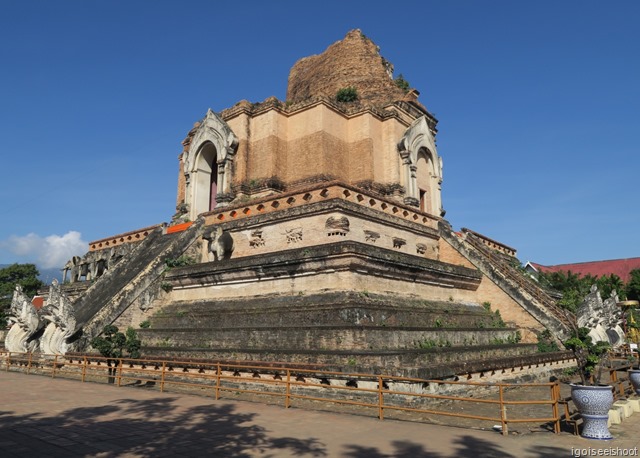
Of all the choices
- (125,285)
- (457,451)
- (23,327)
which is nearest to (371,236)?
(125,285)

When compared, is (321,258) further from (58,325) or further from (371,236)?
(58,325)

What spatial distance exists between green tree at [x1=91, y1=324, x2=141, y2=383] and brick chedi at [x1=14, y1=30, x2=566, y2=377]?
487 mm

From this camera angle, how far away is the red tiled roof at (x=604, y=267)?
44594mm

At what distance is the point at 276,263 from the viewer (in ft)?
45.4

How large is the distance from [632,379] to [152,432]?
32.1 ft

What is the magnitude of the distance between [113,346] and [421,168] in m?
14.9

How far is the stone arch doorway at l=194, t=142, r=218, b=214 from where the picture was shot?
2245cm

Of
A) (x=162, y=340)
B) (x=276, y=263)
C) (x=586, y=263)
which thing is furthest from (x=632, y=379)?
(x=586, y=263)

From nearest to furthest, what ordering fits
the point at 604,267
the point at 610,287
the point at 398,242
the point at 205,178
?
the point at 398,242 < the point at 205,178 < the point at 610,287 < the point at 604,267

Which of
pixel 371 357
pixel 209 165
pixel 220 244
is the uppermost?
pixel 209 165

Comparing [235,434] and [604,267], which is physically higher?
[604,267]

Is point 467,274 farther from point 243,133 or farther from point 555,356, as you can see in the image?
point 243,133

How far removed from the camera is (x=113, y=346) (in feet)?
45.4

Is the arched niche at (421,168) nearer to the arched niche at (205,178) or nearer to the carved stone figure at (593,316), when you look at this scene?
the carved stone figure at (593,316)
